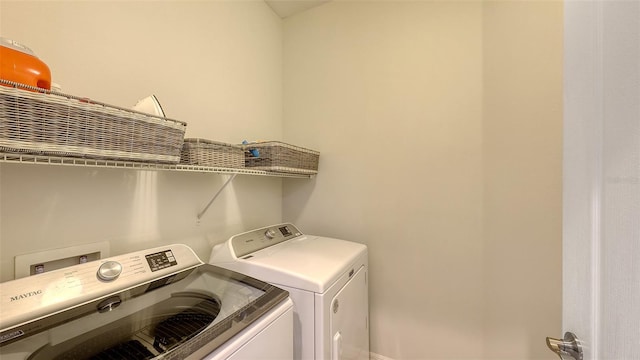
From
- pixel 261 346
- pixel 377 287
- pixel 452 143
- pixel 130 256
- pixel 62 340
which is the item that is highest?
pixel 452 143

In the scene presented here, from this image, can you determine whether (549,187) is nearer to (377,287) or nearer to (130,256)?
(377,287)

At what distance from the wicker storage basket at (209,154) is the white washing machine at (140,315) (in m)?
0.47

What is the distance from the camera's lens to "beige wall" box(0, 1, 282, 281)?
2.96 feet

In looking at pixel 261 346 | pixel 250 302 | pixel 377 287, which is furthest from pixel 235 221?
pixel 377 287

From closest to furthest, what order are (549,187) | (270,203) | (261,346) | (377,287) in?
1. (261,346)
2. (549,187)
3. (377,287)
4. (270,203)

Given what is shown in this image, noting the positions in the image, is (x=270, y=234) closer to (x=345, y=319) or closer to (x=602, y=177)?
(x=345, y=319)

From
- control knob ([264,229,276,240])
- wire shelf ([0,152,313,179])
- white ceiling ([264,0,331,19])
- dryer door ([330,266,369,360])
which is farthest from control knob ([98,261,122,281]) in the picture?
white ceiling ([264,0,331,19])

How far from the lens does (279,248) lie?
156 cm

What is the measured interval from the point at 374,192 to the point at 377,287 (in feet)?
2.34

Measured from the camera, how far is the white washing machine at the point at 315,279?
1115mm

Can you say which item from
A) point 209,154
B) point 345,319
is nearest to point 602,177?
point 345,319

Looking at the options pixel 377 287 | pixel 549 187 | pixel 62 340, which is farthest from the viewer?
pixel 377 287

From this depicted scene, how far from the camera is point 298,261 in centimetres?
132

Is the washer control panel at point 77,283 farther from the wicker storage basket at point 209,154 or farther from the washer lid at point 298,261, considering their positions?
the wicker storage basket at point 209,154
